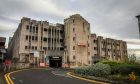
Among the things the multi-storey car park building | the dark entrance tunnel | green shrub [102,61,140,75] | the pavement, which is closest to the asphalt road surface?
the pavement

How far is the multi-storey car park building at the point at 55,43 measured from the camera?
213 feet

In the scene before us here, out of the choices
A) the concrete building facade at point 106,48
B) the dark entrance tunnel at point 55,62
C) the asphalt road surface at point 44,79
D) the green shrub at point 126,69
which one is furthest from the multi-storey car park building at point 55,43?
the green shrub at point 126,69

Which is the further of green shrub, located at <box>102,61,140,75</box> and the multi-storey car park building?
the multi-storey car park building

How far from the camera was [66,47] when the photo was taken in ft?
234

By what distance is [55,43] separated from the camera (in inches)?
2837

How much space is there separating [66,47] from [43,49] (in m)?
8.61

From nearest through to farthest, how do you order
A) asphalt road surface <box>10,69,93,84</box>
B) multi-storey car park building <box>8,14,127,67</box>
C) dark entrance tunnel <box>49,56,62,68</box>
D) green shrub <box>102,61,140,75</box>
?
asphalt road surface <box>10,69,93,84</box> < green shrub <box>102,61,140,75</box> < multi-storey car park building <box>8,14,127,67</box> < dark entrance tunnel <box>49,56,62,68</box>

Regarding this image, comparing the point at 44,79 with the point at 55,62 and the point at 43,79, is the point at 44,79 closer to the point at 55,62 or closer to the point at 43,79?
the point at 43,79

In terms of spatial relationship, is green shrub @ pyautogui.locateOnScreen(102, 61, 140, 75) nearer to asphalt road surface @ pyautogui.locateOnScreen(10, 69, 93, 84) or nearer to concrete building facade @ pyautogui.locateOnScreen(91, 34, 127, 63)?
asphalt road surface @ pyautogui.locateOnScreen(10, 69, 93, 84)

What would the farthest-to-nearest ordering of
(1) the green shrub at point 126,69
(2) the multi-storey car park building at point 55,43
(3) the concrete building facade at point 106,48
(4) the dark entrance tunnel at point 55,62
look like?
1. (3) the concrete building facade at point 106,48
2. (4) the dark entrance tunnel at point 55,62
3. (2) the multi-storey car park building at point 55,43
4. (1) the green shrub at point 126,69

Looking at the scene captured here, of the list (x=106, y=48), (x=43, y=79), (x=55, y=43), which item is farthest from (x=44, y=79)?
(x=106, y=48)

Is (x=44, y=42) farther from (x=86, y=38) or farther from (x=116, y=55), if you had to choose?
(x=116, y=55)

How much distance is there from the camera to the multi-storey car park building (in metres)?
64.9

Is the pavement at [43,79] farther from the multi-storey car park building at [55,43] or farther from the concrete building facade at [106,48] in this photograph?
the concrete building facade at [106,48]
